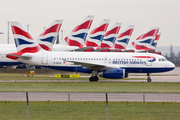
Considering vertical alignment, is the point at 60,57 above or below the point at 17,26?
below

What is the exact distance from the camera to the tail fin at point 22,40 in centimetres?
4394

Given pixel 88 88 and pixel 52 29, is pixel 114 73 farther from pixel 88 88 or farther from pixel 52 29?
pixel 52 29

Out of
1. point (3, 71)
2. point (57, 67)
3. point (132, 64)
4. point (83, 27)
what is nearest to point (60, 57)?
point (57, 67)

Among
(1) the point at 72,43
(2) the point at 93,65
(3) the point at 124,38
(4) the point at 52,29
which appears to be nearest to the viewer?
(2) the point at 93,65

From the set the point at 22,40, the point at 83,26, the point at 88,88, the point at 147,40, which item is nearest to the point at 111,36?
the point at 147,40

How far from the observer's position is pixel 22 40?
145 feet

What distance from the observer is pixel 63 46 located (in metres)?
62.8

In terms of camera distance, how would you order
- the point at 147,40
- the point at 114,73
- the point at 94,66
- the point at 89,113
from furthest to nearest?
the point at 147,40 < the point at 94,66 < the point at 114,73 < the point at 89,113

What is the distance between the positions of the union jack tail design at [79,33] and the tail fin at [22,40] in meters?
17.1

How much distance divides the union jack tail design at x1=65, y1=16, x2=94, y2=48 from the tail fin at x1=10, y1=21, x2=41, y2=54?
1713 centimetres

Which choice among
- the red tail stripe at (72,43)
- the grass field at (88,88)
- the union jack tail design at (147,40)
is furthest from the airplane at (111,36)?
the grass field at (88,88)

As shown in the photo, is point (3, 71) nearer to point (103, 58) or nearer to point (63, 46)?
point (63, 46)

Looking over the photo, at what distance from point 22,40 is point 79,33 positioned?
1854cm

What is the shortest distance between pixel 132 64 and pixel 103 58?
4147mm
